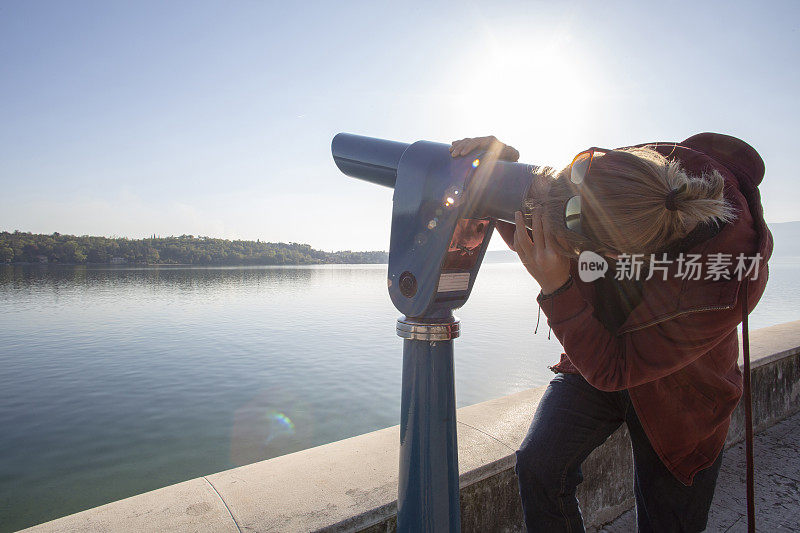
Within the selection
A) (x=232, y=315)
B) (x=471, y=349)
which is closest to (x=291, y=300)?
(x=232, y=315)

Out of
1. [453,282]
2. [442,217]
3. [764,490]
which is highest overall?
[442,217]

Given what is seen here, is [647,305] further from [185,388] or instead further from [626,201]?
[185,388]

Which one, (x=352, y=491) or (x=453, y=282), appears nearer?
(x=453, y=282)

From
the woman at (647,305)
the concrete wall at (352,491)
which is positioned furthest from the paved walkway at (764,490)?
the woman at (647,305)

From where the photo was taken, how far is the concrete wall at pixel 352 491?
1.34 m

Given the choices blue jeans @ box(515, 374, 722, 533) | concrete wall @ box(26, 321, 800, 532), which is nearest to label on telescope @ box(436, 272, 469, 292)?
blue jeans @ box(515, 374, 722, 533)

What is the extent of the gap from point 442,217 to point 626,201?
0.37m

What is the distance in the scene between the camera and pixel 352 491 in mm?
1503

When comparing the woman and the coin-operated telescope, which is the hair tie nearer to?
the woman

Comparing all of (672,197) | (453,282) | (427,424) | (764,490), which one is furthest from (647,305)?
(764,490)

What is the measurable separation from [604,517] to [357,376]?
1156cm

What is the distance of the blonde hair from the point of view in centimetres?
99

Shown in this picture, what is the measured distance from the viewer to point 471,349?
16938 millimetres

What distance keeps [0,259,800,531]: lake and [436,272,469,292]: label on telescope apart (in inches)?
306
